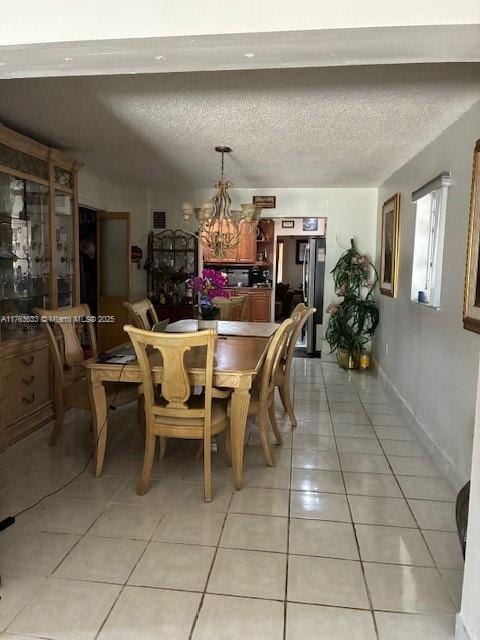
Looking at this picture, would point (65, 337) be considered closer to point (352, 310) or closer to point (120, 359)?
point (120, 359)

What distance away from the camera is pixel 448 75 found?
240 cm

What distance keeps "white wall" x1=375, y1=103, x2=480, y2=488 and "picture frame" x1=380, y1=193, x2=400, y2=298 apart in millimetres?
338

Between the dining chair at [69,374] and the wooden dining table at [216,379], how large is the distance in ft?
0.58

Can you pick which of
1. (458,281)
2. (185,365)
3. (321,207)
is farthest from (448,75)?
(321,207)

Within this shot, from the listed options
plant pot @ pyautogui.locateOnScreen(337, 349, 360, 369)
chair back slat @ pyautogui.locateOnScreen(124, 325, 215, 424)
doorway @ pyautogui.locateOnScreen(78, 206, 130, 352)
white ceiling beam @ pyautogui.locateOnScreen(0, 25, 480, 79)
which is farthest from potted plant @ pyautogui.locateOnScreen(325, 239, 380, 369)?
white ceiling beam @ pyautogui.locateOnScreen(0, 25, 480, 79)

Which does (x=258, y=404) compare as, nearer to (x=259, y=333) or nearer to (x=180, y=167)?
(x=259, y=333)

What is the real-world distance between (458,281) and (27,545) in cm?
273

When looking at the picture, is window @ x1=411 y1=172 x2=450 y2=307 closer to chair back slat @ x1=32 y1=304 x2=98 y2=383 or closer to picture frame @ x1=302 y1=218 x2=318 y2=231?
chair back slat @ x1=32 y1=304 x2=98 y2=383

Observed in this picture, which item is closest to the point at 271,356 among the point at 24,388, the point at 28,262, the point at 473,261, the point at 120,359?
the point at 120,359

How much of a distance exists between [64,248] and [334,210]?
3596mm

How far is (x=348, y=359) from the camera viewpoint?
19.1ft

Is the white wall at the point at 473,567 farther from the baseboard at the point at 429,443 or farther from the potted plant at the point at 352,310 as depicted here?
the potted plant at the point at 352,310

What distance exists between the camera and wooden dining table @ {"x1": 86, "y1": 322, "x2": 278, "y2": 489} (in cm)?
254

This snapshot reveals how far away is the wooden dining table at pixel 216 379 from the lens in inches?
99.8
